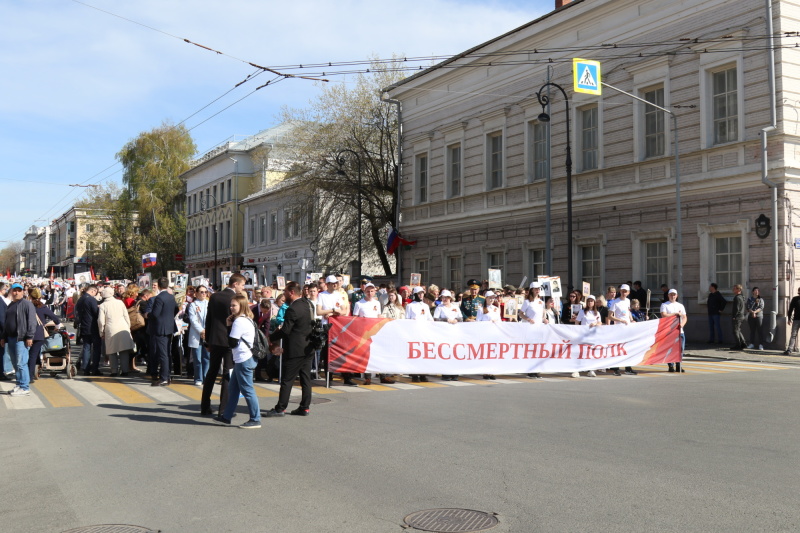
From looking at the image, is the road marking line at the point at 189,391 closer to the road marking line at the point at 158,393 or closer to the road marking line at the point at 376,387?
the road marking line at the point at 158,393

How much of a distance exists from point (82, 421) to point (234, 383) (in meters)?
2.06

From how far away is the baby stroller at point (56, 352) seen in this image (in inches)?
639

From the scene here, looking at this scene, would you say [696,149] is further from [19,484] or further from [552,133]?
[19,484]

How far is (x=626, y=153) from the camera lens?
28141 millimetres

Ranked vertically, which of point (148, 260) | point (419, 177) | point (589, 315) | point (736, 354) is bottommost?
point (736, 354)

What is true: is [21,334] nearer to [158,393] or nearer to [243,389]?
[158,393]

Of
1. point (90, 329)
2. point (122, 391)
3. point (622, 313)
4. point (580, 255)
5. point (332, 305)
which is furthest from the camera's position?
point (580, 255)

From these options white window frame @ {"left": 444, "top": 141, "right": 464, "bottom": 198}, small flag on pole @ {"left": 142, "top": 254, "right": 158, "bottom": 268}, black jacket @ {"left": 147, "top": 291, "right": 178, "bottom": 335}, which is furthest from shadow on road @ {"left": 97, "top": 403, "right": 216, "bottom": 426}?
small flag on pole @ {"left": 142, "top": 254, "right": 158, "bottom": 268}

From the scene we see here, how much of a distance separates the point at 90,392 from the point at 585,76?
14.7m

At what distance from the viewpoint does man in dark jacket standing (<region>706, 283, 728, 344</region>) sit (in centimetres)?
2403

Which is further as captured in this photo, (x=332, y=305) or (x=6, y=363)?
(x=6, y=363)

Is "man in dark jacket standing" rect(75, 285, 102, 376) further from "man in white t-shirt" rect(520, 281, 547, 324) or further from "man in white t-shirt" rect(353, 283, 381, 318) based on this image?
"man in white t-shirt" rect(520, 281, 547, 324)

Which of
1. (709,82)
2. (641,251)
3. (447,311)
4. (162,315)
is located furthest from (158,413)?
(709,82)

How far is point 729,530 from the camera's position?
5520 mm
